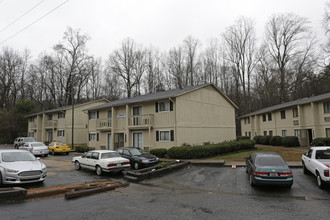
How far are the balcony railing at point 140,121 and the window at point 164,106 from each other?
110 cm

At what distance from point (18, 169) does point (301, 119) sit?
2999 centimetres

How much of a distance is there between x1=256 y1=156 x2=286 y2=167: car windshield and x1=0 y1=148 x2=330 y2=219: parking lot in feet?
3.52

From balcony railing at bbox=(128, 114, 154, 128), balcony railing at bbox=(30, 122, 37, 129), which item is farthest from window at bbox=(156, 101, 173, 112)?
balcony railing at bbox=(30, 122, 37, 129)

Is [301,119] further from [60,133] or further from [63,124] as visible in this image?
[60,133]

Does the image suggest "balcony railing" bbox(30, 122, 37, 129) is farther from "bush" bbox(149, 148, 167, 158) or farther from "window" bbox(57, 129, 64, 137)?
"bush" bbox(149, 148, 167, 158)

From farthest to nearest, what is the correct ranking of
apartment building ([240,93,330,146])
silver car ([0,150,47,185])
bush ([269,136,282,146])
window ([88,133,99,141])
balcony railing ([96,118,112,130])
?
bush ([269,136,282,146])
window ([88,133,99,141])
balcony railing ([96,118,112,130])
apartment building ([240,93,330,146])
silver car ([0,150,47,185])

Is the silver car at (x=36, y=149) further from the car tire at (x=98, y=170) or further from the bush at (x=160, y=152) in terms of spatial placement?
the car tire at (x=98, y=170)

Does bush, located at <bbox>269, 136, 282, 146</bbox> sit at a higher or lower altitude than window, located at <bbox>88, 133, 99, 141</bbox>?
lower

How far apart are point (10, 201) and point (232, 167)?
41.7 feet

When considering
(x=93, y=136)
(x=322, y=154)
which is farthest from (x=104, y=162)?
(x=93, y=136)

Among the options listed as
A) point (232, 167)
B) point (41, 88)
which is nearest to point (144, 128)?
point (232, 167)

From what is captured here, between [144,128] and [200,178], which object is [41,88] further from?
[200,178]

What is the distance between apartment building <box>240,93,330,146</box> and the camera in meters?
25.4

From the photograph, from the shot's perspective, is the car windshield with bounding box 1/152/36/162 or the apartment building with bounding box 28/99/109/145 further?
the apartment building with bounding box 28/99/109/145
